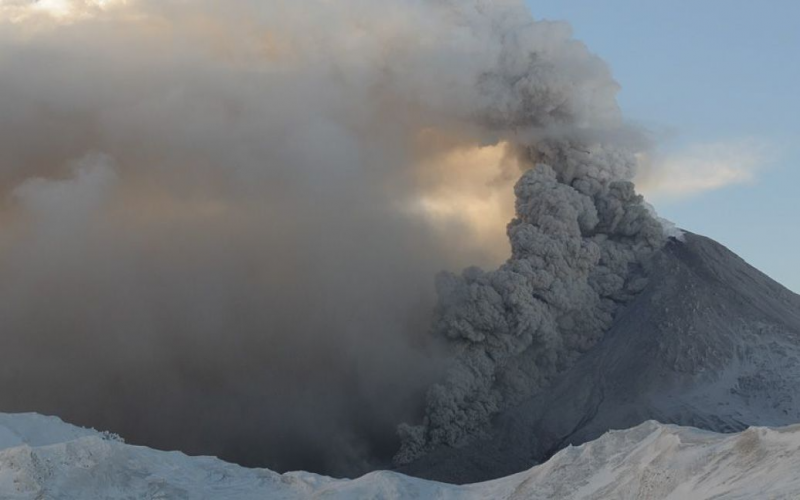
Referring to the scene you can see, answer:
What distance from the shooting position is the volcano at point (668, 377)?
103 metres

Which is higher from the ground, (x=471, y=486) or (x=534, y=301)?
(x=534, y=301)

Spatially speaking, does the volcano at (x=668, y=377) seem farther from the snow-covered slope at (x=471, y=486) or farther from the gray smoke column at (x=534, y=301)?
the snow-covered slope at (x=471, y=486)

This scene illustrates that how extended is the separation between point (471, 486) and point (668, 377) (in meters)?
46.1

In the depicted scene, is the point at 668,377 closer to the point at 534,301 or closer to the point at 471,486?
the point at 534,301

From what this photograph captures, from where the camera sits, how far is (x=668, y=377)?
4272 inches

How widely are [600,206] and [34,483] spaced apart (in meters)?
65.0

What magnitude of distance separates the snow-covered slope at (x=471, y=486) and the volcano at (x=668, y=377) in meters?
35.4

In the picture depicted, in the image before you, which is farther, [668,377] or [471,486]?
[668,377]

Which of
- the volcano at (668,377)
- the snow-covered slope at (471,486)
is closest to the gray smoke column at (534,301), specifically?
the volcano at (668,377)

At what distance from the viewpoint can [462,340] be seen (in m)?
106

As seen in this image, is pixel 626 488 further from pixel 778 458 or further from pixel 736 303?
pixel 736 303

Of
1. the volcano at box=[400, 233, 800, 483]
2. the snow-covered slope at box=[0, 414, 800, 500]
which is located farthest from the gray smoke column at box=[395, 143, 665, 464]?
the snow-covered slope at box=[0, 414, 800, 500]

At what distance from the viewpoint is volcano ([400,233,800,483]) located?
103 meters

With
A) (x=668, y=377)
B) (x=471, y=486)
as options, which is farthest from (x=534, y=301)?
(x=471, y=486)
